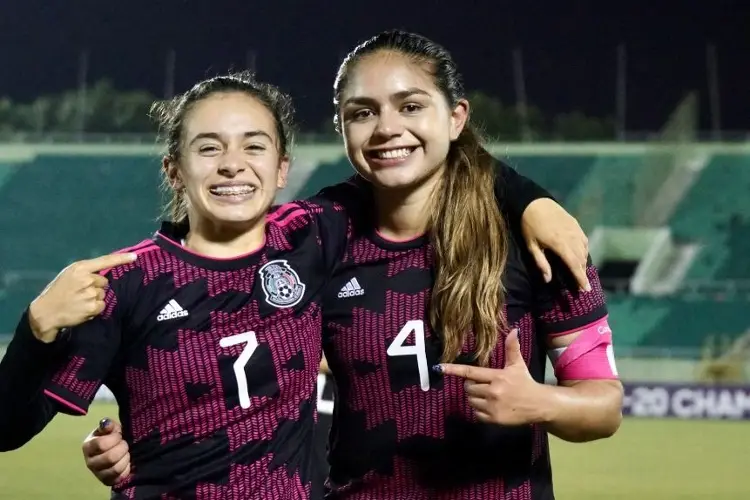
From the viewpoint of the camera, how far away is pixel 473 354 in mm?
2221

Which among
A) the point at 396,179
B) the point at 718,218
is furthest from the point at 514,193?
the point at 718,218

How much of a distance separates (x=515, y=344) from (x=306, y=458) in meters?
0.57

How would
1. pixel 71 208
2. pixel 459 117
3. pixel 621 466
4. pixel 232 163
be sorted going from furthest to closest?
pixel 71 208
pixel 621 466
pixel 459 117
pixel 232 163

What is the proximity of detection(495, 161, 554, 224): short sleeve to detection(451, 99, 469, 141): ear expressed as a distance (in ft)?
0.43

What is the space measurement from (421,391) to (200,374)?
48 cm

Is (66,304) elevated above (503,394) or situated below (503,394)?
above

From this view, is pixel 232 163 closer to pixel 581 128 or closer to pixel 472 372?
pixel 472 372

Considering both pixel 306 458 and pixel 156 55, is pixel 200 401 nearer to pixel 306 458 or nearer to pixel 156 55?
pixel 306 458

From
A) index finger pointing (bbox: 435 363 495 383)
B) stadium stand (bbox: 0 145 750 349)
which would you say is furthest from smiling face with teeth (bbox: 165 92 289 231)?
stadium stand (bbox: 0 145 750 349)

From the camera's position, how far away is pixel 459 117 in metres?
2.39

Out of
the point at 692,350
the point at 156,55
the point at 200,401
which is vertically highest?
the point at 156,55

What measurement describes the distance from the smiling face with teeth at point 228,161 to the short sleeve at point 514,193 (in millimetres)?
525

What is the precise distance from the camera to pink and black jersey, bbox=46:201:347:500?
6.95 ft

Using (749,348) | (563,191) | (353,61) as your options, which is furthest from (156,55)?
(353,61)
